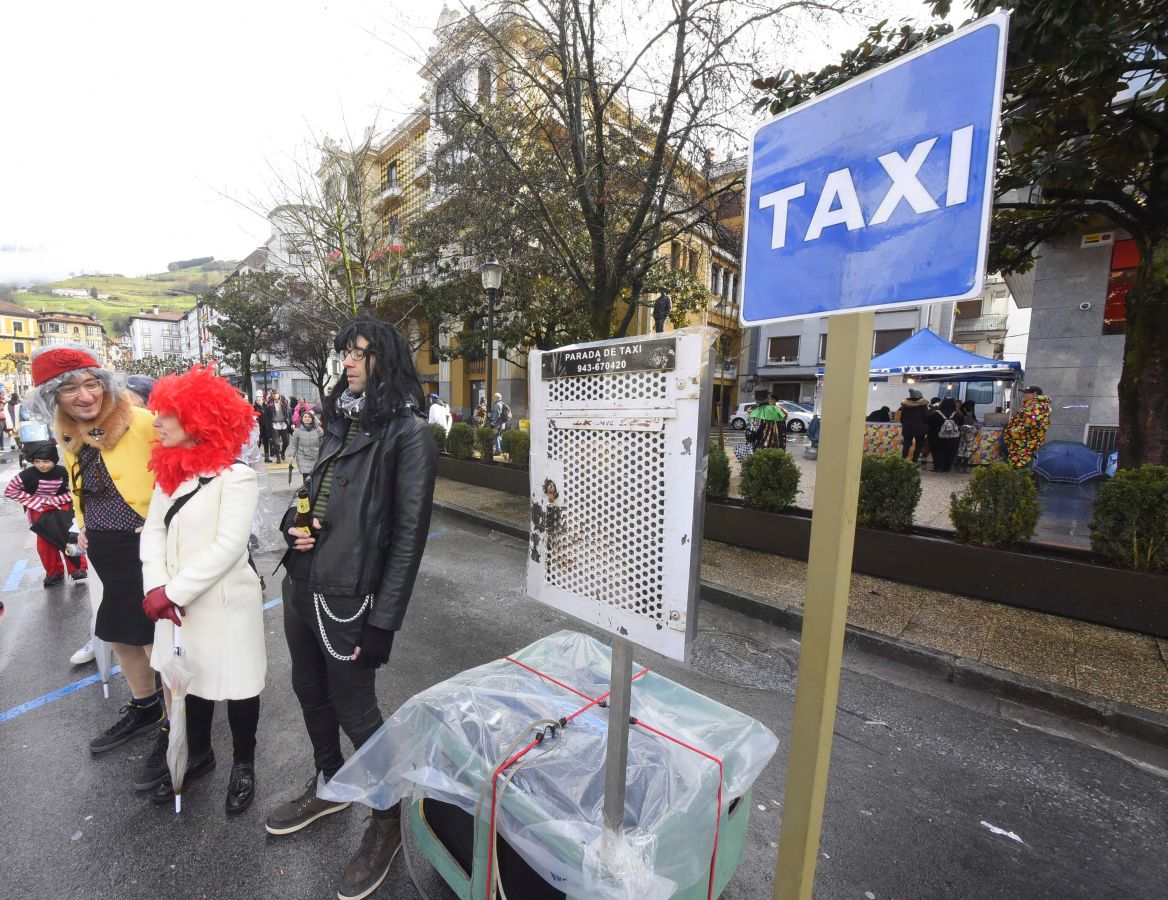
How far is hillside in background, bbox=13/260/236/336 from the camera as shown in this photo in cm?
13200

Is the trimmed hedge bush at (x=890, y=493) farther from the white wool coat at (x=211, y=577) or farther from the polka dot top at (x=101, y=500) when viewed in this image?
the polka dot top at (x=101, y=500)

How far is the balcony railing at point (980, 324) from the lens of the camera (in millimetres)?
33594

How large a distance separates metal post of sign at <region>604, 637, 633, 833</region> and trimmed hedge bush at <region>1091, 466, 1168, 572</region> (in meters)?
4.72

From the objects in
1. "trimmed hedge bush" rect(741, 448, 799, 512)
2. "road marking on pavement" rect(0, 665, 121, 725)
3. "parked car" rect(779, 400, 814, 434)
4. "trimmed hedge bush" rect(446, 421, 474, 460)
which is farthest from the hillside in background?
"trimmed hedge bush" rect(741, 448, 799, 512)

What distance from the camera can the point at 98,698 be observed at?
3.12 metres

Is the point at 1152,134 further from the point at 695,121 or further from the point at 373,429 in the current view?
the point at 373,429

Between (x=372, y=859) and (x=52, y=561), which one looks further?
(x=52, y=561)

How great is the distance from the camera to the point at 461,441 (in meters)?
10.8

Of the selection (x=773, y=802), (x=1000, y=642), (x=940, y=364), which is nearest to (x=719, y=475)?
(x=1000, y=642)

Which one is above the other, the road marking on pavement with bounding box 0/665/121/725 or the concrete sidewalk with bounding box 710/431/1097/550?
the concrete sidewalk with bounding box 710/431/1097/550

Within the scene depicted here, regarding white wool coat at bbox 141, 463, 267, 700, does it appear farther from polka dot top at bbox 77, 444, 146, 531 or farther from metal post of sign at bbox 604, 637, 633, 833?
metal post of sign at bbox 604, 637, 633, 833

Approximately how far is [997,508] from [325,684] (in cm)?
522

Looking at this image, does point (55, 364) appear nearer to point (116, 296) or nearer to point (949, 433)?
point (949, 433)

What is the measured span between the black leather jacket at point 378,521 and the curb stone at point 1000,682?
345cm
